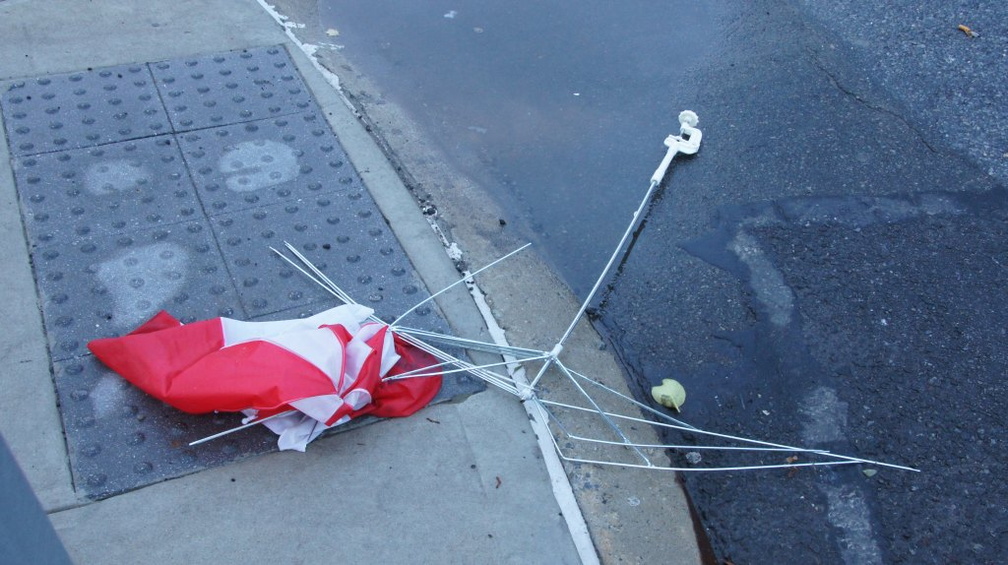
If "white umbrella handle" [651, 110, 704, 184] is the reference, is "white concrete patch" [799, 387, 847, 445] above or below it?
below

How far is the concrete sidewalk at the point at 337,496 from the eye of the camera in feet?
8.62

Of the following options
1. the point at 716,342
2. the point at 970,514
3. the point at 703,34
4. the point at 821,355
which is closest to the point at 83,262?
the point at 716,342

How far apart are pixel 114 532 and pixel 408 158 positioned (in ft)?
7.42

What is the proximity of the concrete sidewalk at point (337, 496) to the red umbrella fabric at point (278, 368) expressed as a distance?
11 centimetres

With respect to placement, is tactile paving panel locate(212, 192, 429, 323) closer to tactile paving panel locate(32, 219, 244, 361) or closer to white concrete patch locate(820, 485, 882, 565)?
tactile paving panel locate(32, 219, 244, 361)

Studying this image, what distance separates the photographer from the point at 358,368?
2.98 metres

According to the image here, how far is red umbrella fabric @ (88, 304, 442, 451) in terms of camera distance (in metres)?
2.81

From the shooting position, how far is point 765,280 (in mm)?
3883

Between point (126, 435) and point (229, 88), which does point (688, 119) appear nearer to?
point (229, 88)

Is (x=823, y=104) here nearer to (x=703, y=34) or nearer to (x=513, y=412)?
(x=703, y=34)

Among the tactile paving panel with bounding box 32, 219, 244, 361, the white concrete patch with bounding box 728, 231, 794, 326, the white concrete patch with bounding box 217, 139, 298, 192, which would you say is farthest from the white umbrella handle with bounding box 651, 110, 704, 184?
the tactile paving panel with bounding box 32, 219, 244, 361

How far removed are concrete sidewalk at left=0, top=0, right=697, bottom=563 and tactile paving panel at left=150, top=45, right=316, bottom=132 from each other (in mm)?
1084

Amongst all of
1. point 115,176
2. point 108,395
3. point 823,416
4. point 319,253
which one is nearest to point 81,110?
point 115,176

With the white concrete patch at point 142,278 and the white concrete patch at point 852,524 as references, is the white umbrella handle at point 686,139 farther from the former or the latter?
the white concrete patch at point 142,278
